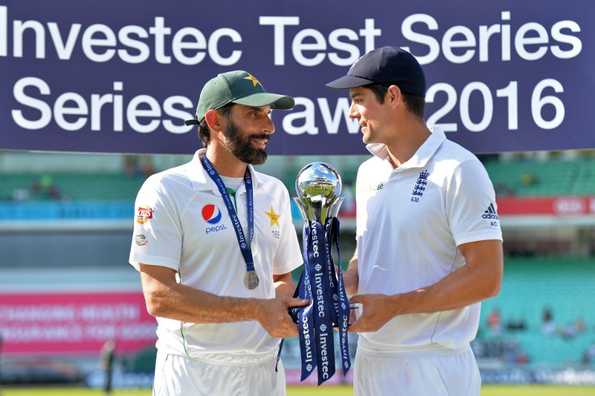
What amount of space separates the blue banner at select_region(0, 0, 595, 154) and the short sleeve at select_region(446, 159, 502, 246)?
Answer: 49 centimetres

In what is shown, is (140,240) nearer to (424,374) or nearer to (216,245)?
(216,245)

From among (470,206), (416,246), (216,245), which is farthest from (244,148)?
(470,206)

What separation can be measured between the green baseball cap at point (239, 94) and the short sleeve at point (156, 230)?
12.2 inches

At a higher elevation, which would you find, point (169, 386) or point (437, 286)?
point (437, 286)

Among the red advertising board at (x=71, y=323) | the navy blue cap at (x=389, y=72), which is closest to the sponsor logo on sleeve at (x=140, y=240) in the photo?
the navy blue cap at (x=389, y=72)

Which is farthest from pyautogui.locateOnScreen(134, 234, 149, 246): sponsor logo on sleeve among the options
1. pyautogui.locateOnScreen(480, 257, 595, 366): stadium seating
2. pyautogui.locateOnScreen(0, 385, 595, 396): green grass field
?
pyautogui.locateOnScreen(480, 257, 595, 366): stadium seating

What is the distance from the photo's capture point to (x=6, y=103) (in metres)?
3.29

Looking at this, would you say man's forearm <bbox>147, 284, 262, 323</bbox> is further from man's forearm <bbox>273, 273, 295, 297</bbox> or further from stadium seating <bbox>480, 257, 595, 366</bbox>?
stadium seating <bbox>480, 257, 595, 366</bbox>

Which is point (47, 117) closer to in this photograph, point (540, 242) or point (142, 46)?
point (142, 46)

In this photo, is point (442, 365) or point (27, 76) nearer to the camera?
point (442, 365)

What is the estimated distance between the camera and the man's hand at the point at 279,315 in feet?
9.44

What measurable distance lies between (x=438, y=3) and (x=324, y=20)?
1.21 feet

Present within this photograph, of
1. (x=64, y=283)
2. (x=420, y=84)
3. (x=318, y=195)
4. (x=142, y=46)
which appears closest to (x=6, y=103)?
(x=142, y=46)

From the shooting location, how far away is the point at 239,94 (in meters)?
A: 3.16
